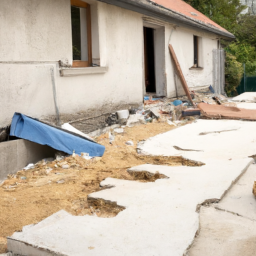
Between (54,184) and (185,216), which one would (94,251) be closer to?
(185,216)

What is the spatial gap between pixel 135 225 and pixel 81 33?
5.04m

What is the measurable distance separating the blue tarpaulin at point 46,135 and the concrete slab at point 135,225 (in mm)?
1525

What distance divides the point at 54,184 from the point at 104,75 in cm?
366

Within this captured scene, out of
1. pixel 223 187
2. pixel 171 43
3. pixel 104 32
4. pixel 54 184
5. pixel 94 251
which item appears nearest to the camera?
pixel 94 251

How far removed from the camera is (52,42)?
5609 mm

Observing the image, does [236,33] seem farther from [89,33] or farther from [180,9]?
[89,33]

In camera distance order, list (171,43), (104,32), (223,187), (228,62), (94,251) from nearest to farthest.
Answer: (94,251)
(223,187)
(104,32)
(171,43)
(228,62)

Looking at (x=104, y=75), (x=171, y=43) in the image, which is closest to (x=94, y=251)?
(x=104, y=75)

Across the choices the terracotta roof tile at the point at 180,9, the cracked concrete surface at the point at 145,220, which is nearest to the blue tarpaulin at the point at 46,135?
the cracked concrete surface at the point at 145,220

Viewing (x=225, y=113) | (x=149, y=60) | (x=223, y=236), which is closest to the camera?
(x=223, y=236)

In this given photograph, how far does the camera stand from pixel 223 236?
2324 millimetres

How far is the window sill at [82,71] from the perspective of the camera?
19.1ft

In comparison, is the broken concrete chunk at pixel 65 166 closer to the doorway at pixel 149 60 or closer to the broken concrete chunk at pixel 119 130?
the broken concrete chunk at pixel 119 130

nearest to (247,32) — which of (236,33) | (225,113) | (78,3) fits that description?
(236,33)
